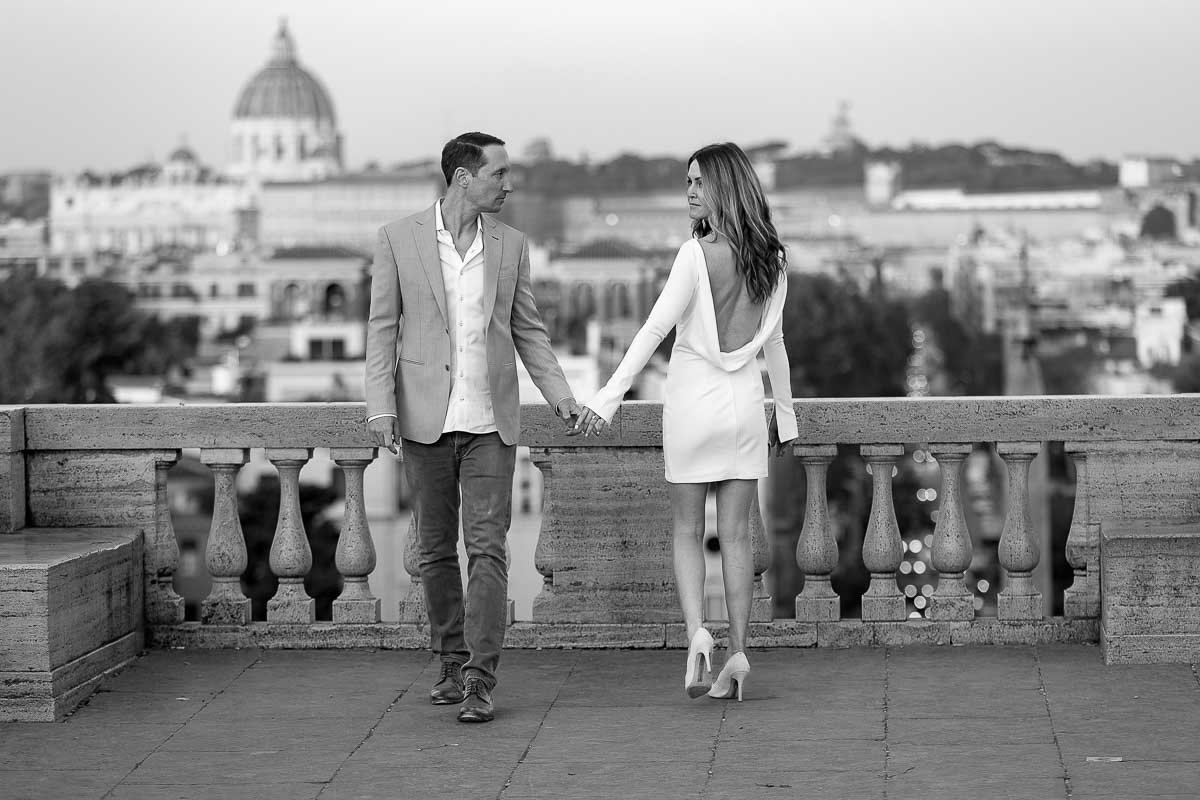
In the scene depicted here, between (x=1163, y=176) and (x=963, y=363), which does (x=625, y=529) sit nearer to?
(x=963, y=363)

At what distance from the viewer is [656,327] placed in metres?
7.66

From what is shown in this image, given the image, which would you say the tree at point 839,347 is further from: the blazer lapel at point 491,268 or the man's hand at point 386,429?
the man's hand at point 386,429

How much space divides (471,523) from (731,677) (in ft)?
3.16

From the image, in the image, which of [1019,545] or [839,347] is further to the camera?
[839,347]

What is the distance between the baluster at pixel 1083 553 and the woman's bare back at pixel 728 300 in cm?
163

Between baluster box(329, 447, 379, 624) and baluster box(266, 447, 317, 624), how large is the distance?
129 millimetres

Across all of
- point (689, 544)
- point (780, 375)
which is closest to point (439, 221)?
point (780, 375)

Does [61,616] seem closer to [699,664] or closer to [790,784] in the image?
[699,664]

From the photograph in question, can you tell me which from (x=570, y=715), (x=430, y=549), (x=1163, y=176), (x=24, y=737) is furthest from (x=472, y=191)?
(x=1163, y=176)

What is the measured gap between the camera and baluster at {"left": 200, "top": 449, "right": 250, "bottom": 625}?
9.01 m

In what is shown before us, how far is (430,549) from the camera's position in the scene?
7930 millimetres

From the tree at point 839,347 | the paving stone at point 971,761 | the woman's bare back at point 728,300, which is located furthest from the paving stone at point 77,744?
the tree at point 839,347

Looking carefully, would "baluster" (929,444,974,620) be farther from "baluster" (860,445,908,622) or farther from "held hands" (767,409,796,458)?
"held hands" (767,409,796,458)

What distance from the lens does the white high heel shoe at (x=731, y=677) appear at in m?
7.80
